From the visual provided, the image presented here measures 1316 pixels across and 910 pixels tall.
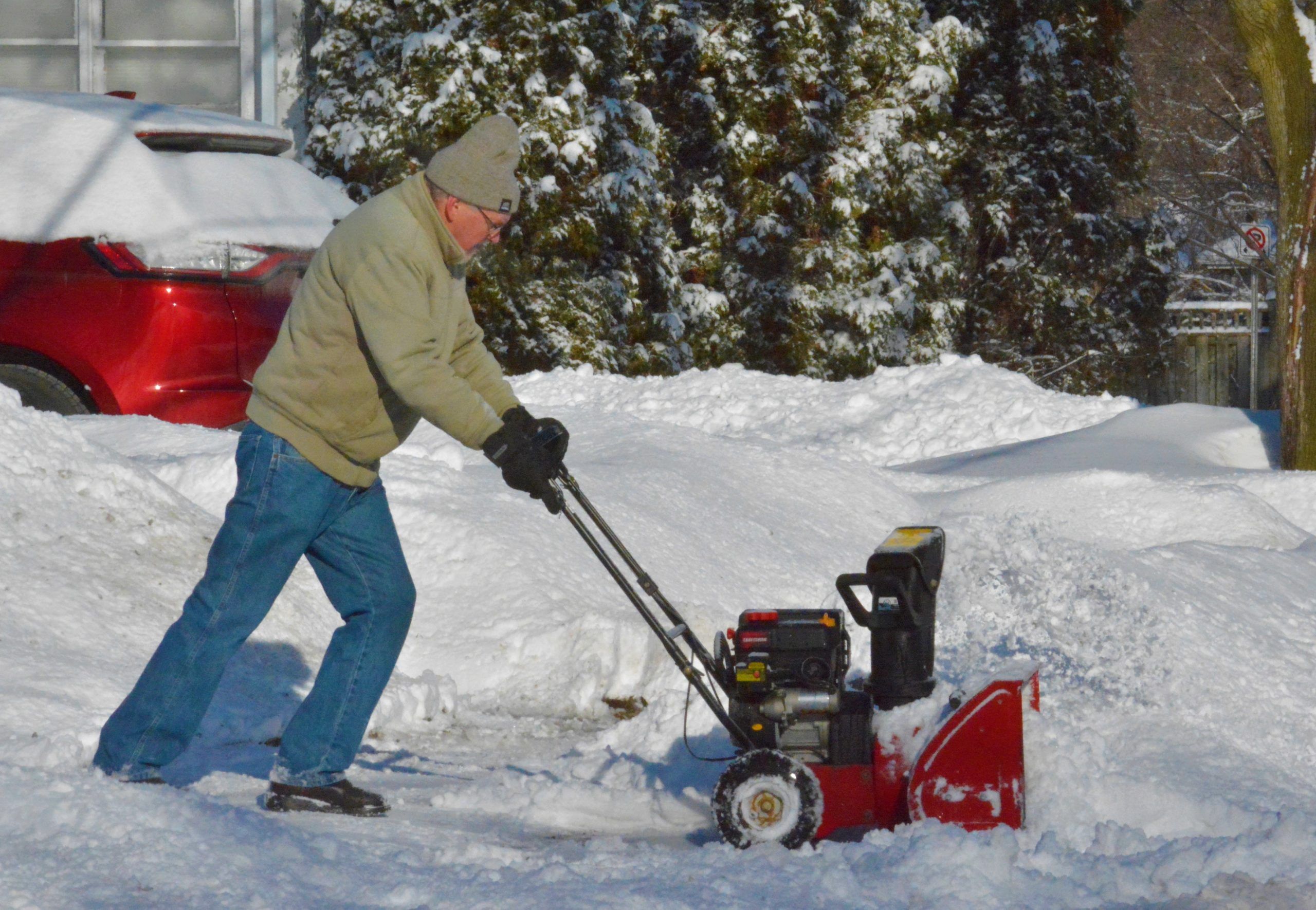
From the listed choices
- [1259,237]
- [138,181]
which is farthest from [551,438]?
[1259,237]

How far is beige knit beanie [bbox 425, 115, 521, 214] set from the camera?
375 cm

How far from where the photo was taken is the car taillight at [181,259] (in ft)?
20.1

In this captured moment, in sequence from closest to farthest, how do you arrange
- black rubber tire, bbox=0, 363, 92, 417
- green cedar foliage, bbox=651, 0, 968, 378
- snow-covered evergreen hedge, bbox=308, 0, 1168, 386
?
black rubber tire, bbox=0, 363, 92, 417 → snow-covered evergreen hedge, bbox=308, 0, 1168, 386 → green cedar foliage, bbox=651, 0, 968, 378

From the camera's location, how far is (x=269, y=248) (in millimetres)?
6359

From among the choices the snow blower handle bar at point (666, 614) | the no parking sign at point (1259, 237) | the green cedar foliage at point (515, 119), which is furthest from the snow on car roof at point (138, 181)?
the no parking sign at point (1259, 237)

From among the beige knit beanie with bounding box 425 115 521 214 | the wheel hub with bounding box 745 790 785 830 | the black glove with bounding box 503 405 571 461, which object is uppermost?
the beige knit beanie with bounding box 425 115 521 214

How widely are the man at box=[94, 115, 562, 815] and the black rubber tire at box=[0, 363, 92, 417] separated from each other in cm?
290

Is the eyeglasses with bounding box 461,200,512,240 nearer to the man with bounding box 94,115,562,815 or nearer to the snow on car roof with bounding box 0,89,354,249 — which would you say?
the man with bounding box 94,115,562,815

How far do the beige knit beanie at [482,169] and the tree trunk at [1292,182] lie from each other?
7755 millimetres

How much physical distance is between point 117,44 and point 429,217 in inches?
429

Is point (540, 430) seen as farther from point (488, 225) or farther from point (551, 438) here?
point (488, 225)

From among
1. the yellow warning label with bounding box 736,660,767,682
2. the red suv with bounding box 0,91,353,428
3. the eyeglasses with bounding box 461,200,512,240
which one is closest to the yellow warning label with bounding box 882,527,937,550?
the yellow warning label with bounding box 736,660,767,682

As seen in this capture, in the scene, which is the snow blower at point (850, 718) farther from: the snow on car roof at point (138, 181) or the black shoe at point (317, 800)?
the snow on car roof at point (138, 181)

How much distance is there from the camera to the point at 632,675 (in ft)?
19.0
